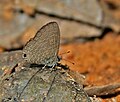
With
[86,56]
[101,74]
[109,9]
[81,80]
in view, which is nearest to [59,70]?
[81,80]

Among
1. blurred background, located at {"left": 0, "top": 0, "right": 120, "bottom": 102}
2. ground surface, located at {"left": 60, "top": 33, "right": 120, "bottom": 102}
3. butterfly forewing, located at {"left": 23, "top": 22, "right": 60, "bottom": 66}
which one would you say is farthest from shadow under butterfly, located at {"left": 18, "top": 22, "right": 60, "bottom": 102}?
blurred background, located at {"left": 0, "top": 0, "right": 120, "bottom": 102}

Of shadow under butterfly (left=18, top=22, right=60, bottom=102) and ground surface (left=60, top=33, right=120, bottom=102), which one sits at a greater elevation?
shadow under butterfly (left=18, top=22, right=60, bottom=102)

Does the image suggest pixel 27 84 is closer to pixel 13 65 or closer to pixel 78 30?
pixel 13 65

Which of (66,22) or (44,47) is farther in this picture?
(66,22)

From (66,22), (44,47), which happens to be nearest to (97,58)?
(66,22)

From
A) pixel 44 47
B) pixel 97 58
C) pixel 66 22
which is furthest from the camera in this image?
pixel 66 22

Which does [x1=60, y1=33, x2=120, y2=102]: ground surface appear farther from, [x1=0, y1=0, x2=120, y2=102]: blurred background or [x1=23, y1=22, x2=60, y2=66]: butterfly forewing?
[x1=23, y1=22, x2=60, y2=66]: butterfly forewing

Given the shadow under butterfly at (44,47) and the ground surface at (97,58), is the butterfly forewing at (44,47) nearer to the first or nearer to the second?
the shadow under butterfly at (44,47)

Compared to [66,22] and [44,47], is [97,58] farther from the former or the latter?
[44,47]

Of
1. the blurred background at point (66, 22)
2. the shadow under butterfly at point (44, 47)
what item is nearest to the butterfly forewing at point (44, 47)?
the shadow under butterfly at point (44, 47)
